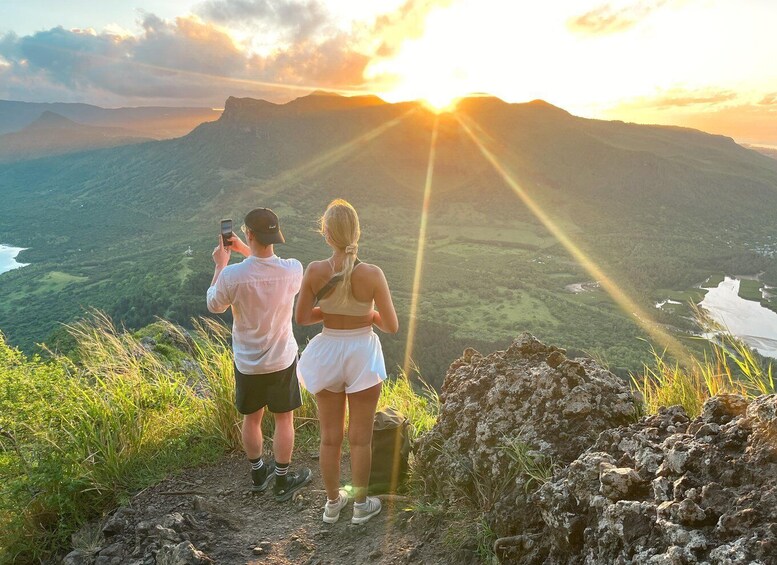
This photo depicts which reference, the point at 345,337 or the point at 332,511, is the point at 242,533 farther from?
the point at 345,337

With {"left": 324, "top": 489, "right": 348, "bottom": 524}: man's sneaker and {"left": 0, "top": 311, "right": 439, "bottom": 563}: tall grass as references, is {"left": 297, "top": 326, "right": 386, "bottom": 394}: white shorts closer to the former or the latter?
{"left": 324, "top": 489, "right": 348, "bottom": 524}: man's sneaker

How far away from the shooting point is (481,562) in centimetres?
227

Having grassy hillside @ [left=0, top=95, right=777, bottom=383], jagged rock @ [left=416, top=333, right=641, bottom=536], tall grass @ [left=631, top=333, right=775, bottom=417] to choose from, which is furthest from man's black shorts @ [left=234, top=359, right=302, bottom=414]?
grassy hillside @ [left=0, top=95, right=777, bottom=383]

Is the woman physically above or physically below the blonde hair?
below

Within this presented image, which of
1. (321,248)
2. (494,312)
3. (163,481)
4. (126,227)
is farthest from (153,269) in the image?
(163,481)

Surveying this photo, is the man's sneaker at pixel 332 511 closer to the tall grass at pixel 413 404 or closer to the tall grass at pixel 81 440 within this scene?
the tall grass at pixel 413 404

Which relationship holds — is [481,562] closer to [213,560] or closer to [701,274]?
[213,560]

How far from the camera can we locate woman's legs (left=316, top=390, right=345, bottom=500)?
114 inches

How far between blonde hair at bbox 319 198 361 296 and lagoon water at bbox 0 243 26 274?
138 metres

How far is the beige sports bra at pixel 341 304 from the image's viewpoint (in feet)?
9.00

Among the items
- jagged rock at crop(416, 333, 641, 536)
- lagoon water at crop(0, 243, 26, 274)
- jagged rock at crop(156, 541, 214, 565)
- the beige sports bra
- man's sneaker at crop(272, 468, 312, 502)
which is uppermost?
the beige sports bra

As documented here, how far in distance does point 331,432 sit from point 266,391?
1.95 feet

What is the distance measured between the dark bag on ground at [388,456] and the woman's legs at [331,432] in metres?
0.37

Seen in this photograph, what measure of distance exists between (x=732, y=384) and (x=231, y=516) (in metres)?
3.31
